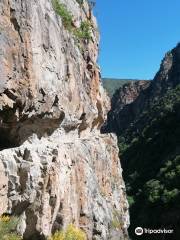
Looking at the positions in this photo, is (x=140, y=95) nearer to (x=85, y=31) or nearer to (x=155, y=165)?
(x=155, y=165)

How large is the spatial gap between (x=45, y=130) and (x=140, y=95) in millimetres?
99585

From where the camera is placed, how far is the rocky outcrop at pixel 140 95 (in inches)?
4102

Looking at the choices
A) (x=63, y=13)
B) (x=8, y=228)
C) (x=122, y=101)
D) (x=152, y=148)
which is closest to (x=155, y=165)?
(x=152, y=148)

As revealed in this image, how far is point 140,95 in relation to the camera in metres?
114

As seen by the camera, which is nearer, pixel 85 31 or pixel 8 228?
pixel 8 228

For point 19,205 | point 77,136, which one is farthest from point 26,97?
point 77,136

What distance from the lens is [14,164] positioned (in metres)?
13.1

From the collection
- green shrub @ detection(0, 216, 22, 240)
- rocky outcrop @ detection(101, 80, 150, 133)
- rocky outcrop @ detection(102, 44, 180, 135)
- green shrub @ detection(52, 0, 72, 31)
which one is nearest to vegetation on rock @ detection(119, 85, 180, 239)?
rocky outcrop @ detection(102, 44, 180, 135)

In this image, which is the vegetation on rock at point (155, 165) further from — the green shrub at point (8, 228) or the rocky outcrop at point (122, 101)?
the green shrub at point (8, 228)

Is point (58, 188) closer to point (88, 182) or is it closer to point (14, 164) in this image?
point (14, 164)

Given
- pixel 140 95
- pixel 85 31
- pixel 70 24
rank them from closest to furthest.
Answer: pixel 70 24, pixel 85 31, pixel 140 95

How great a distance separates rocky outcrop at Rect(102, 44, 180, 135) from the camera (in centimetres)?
10419

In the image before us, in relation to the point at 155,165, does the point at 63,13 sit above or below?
below

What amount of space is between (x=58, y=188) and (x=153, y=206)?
1722 inches
